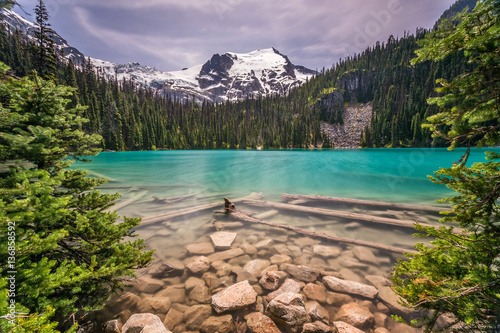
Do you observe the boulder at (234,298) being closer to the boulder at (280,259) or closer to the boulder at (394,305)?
the boulder at (280,259)

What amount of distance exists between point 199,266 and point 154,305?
1.67 metres

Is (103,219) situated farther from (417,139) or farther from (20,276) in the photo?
(417,139)

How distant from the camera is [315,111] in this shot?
152375mm

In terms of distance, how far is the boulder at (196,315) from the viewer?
177 inches

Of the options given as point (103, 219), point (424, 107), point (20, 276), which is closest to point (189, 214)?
point (103, 219)

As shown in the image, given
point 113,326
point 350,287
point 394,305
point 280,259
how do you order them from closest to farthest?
point 113,326 → point 394,305 → point 350,287 → point 280,259

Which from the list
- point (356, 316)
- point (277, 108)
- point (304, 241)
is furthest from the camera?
point (277, 108)

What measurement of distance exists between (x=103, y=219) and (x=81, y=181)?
89 centimetres

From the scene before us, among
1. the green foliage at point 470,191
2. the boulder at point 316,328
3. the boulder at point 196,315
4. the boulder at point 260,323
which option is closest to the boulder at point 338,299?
the boulder at point 316,328

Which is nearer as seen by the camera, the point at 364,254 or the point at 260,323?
the point at 260,323

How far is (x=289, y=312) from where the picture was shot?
14.5 ft

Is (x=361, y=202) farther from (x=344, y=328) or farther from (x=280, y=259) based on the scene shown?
(x=344, y=328)

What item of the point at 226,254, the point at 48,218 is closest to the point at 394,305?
the point at 226,254

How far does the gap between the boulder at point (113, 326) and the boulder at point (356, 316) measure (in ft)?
15.5
